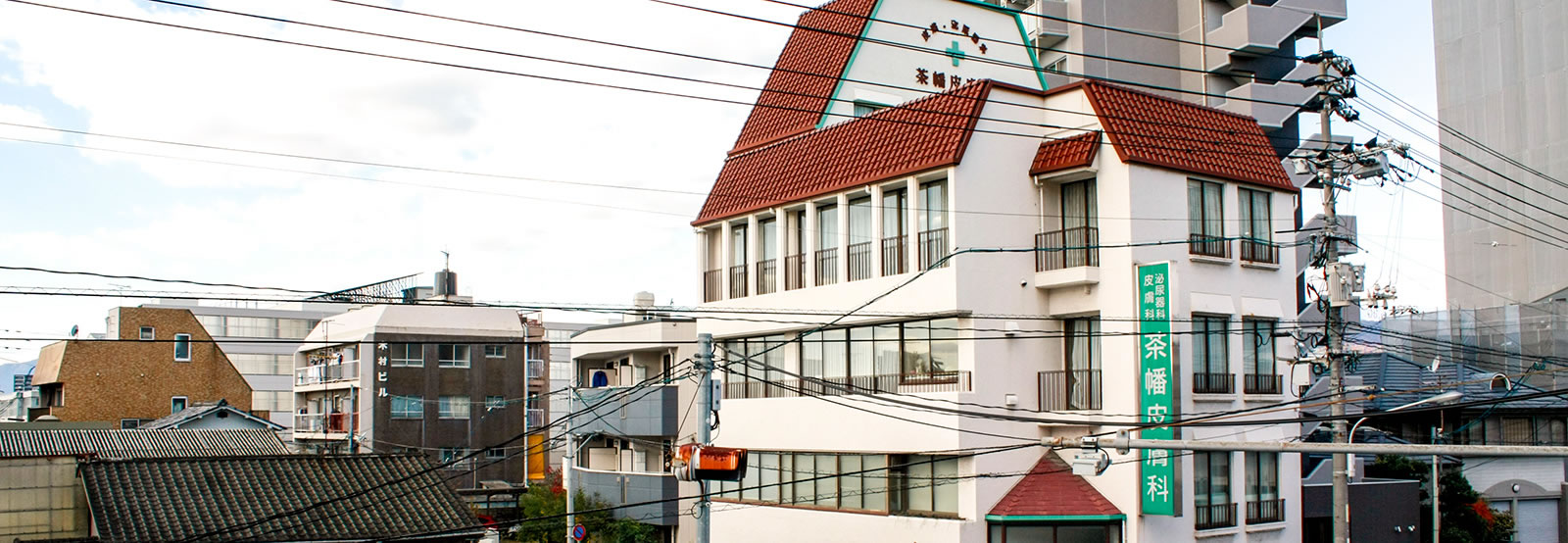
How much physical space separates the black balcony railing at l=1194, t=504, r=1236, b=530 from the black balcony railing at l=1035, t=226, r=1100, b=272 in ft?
19.6

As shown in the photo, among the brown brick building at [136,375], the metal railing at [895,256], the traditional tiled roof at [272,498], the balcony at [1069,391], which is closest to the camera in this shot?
the traditional tiled roof at [272,498]

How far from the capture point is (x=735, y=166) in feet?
117

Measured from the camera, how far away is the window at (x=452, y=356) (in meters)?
58.2

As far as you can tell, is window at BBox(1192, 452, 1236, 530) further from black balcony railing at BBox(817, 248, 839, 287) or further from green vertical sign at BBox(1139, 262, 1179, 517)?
black balcony railing at BBox(817, 248, 839, 287)

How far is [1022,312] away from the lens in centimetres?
2780

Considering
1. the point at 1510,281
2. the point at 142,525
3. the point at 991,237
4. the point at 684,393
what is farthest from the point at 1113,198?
the point at 1510,281

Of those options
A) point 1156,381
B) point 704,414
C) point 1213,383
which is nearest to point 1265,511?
point 1213,383

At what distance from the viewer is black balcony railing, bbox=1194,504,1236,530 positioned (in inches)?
1070

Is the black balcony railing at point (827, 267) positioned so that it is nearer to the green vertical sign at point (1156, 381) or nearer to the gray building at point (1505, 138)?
the green vertical sign at point (1156, 381)

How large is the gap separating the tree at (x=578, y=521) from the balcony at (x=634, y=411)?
252 centimetres

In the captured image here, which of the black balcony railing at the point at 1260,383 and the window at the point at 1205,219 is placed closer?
the window at the point at 1205,219

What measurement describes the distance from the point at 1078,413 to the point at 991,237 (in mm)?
4290

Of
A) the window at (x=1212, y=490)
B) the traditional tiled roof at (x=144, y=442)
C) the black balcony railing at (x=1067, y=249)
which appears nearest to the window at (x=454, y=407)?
the traditional tiled roof at (x=144, y=442)

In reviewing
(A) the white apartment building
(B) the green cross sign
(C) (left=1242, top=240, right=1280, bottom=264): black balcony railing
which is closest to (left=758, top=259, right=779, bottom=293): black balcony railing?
(A) the white apartment building
